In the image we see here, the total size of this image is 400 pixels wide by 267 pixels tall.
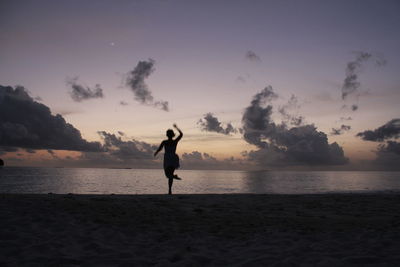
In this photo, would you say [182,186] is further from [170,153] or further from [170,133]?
[170,133]

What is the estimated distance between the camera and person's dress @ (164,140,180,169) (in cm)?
1358

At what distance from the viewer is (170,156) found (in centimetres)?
1366

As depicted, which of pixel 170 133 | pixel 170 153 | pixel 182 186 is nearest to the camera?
pixel 170 133
